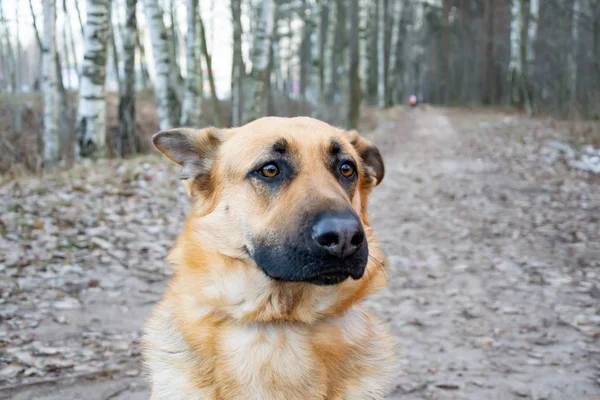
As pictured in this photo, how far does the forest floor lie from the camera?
3834 mm

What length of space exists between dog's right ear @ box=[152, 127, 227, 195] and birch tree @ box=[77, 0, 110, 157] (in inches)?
274

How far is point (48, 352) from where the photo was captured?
388cm

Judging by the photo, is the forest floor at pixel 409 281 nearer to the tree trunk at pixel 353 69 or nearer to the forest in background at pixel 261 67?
the forest in background at pixel 261 67

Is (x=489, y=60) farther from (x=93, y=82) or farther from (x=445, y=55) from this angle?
(x=93, y=82)

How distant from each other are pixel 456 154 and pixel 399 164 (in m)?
2.16

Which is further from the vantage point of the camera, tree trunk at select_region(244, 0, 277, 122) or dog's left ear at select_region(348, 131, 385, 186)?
tree trunk at select_region(244, 0, 277, 122)

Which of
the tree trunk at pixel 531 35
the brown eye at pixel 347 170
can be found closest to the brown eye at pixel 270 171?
the brown eye at pixel 347 170

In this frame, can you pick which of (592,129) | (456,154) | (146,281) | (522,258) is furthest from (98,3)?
(592,129)

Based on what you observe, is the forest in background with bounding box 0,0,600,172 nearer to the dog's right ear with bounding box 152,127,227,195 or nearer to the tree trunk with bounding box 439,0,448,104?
the tree trunk with bounding box 439,0,448,104

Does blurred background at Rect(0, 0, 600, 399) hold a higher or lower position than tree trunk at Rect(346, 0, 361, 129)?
lower

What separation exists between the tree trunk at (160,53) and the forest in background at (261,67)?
0.08 feet

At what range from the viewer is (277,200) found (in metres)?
2.80

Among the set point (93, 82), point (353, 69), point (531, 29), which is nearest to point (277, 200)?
point (93, 82)

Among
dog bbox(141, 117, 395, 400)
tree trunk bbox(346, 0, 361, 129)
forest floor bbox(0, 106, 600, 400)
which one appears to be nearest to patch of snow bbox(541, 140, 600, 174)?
forest floor bbox(0, 106, 600, 400)
